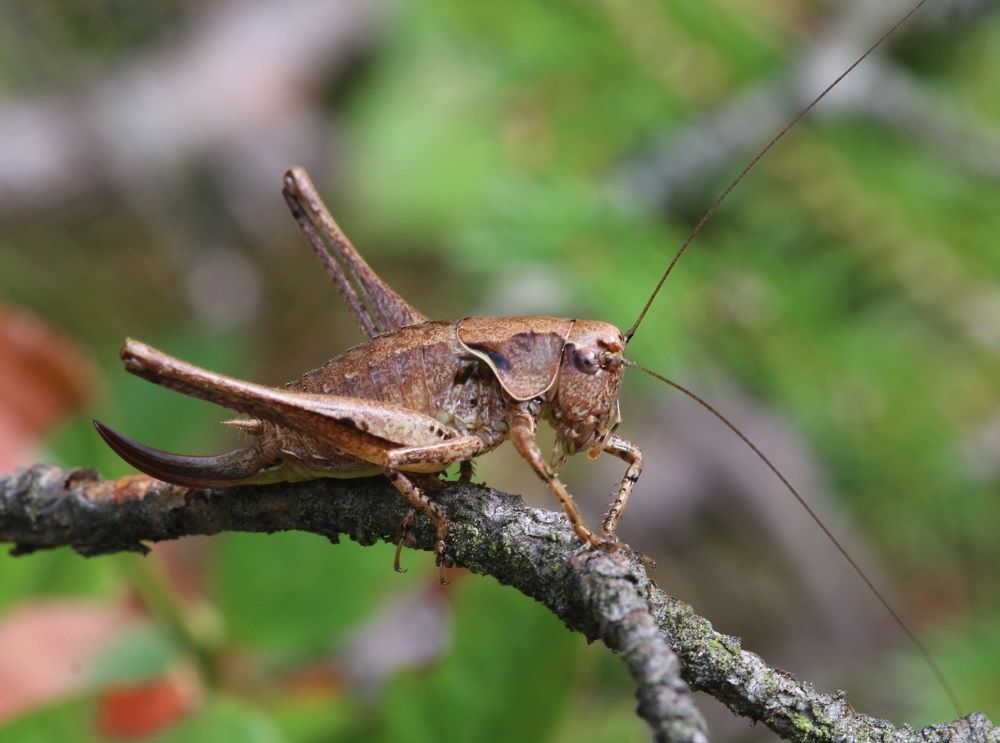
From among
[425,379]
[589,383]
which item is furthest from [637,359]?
[425,379]

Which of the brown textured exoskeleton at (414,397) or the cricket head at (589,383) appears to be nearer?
the brown textured exoskeleton at (414,397)

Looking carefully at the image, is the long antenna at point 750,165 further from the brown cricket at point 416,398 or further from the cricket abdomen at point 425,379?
the cricket abdomen at point 425,379

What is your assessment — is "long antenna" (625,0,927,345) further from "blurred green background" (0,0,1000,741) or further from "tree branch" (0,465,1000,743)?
"tree branch" (0,465,1000,743)

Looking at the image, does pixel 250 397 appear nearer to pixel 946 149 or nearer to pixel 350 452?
pixel 350 452

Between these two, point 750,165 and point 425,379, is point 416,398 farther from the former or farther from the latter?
point 750,165

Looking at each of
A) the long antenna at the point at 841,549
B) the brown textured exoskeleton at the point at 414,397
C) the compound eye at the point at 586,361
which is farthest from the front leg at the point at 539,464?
the long antenna at the point at 841,549

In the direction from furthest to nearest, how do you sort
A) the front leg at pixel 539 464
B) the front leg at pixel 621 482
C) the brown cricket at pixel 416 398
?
the brown cricket at pixel 416 398
the front leg at pixel 621 482
the front leg at pixel 539 464

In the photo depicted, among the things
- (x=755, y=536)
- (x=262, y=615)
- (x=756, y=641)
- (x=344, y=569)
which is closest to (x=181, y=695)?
(x=262, y=615)

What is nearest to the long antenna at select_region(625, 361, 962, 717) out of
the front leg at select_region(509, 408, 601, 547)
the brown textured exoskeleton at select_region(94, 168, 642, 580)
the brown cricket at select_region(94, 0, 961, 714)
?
the brown cricket at select_region(94, 0, 961, 714)
